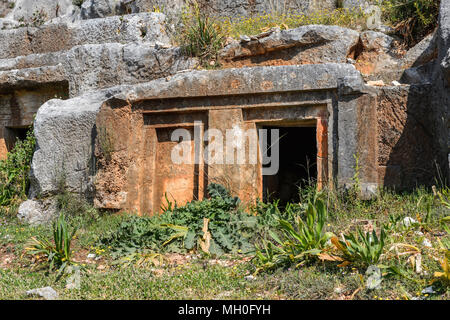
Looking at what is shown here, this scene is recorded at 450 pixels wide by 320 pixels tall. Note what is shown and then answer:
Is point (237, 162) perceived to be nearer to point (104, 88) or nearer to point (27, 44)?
point (104, 88)

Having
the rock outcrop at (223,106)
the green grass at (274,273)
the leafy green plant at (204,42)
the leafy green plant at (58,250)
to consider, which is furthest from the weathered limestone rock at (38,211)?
the leafy green plant at (204,42)

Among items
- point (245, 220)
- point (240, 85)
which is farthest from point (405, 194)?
point (240, 85)

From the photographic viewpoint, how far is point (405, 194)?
5742 millimetres

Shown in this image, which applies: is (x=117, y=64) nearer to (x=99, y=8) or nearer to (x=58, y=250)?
(x=99, y=8)

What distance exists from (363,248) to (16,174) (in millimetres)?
5810

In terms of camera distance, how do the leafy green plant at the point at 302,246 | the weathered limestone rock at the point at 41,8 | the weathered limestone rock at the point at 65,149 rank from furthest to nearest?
the weathered limestone rock at the point at 41,8, the weathered limestone rock at the point at 65,149, the leafy green plant at the point at 302,246

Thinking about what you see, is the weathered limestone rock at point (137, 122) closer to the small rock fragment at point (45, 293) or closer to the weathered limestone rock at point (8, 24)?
the small rock fragment at point (45, 293)

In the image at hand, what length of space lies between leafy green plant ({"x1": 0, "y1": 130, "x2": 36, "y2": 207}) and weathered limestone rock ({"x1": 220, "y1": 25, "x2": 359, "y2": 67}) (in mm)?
3547

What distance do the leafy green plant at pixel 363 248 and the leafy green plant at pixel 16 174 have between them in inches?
208

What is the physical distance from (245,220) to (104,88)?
3269mm

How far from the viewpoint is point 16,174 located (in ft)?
25.2

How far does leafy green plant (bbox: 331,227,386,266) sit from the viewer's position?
13.1 feet

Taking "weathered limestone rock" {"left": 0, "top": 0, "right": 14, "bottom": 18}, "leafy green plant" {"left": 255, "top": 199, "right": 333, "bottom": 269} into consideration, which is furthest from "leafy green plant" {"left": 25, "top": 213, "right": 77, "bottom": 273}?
"weathered limestone rock" {"left": 0, "top": 0, "right": 14, "bottom": 18}

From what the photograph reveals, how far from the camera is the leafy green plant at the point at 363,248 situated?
398 centimetres
